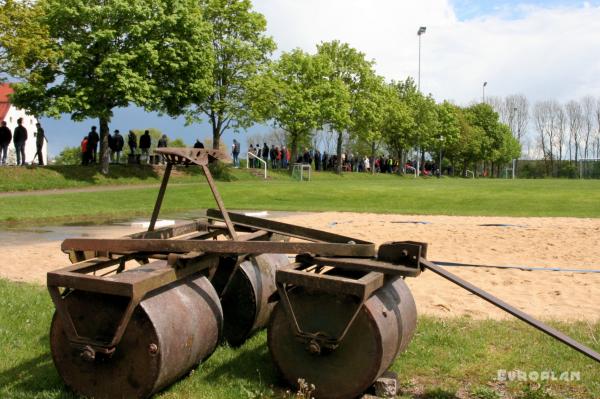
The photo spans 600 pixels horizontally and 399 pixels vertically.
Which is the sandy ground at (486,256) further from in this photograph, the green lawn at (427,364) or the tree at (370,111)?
the tree at (370,111)

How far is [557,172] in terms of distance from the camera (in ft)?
300

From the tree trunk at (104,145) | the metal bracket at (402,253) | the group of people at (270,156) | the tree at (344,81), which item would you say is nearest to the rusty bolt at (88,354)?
the metal bracket at (402,253)

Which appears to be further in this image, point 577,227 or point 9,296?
point 577,227

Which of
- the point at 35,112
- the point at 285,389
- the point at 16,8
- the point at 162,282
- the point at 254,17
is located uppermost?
the point at 254,17

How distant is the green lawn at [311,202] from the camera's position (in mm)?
20613

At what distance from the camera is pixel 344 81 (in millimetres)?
65250

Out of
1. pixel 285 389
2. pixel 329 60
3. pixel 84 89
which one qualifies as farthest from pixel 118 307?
pixel 329 60

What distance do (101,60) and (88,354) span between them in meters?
33.9

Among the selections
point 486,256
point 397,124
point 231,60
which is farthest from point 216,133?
point 486,256

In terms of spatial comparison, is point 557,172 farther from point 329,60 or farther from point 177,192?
point 177,192

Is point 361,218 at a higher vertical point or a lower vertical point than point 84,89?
lower

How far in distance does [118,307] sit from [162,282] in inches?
13.2

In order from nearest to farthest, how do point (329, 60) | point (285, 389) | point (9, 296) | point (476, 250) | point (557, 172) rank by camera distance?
point (285, 389), point (9, 296), point (476, 250), point (329, 60), point (557, 172)

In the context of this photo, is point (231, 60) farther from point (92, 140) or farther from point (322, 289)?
point (322, 289)
